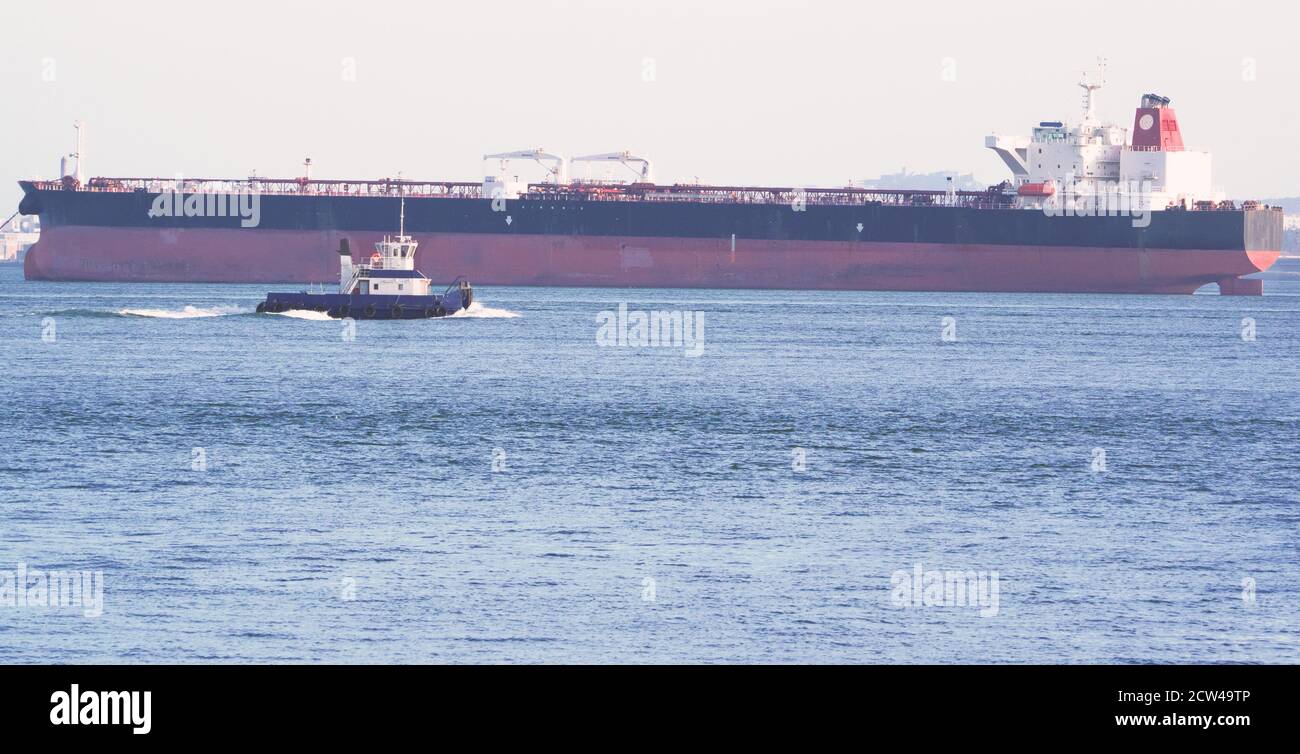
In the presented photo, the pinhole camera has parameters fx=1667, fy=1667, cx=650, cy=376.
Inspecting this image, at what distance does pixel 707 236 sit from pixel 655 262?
8.50ft

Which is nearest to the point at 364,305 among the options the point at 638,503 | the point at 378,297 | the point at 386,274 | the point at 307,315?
the point at 378,297

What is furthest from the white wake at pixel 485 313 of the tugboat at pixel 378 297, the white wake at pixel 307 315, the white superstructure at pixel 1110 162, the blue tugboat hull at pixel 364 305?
the white superstructure at pixel 1110 162

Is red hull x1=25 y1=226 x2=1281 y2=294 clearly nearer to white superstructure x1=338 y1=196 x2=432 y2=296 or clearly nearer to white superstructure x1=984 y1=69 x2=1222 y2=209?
white superstructure x1=984 y1=69 x2=1222 y2=209

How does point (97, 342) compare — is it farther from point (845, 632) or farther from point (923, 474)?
point (845, 632)

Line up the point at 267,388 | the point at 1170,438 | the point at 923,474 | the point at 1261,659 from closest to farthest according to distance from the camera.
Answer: the point at 1261,659 < the point at 923,474 < the point at 1170,438 < the point at 267,388

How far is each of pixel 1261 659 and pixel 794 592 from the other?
13.2ft

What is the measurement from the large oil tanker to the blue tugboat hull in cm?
1931

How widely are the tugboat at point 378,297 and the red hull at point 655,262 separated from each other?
19.3 meters

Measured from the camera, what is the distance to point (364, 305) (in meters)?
53.5

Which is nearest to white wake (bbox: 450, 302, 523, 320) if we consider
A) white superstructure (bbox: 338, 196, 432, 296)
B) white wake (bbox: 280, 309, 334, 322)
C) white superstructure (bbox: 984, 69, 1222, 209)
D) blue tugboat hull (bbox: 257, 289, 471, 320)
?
blue tugboat hull (bbox: 257, 289, 471, 320)

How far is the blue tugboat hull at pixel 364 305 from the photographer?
53.6m

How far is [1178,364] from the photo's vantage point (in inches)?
1751

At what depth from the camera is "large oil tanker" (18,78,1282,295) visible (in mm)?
73062
